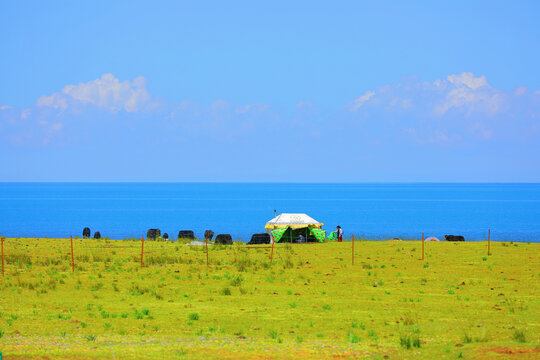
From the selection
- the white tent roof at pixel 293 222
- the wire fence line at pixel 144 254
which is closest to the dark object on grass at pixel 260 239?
the white tent roof at pixel 293 222

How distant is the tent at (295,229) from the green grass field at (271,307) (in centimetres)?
1370

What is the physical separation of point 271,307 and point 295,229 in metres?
31.8

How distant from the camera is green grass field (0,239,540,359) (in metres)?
15.4

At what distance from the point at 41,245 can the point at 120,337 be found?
1252 inches

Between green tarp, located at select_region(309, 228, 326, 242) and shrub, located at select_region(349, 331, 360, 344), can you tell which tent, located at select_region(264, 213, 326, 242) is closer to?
green tarp, located at select_region(309, 228, 326, 242)

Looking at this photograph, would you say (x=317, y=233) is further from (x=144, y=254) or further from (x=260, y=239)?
(x=144, y=254)

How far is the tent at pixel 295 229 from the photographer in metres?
52.9

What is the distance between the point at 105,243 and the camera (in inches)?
1977

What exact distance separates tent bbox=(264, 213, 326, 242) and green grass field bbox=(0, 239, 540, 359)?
13.7 meters

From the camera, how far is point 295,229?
53.7 m

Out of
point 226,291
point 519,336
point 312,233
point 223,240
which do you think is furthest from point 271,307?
point 312,233

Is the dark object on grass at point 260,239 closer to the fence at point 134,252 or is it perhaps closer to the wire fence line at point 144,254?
the wire fence line at point 144,254

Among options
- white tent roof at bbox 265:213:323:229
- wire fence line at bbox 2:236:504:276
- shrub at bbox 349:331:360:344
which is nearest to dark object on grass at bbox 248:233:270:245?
white tent roof at bbox 265:213:323:229

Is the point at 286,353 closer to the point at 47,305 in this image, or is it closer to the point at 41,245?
the point at 47,305
